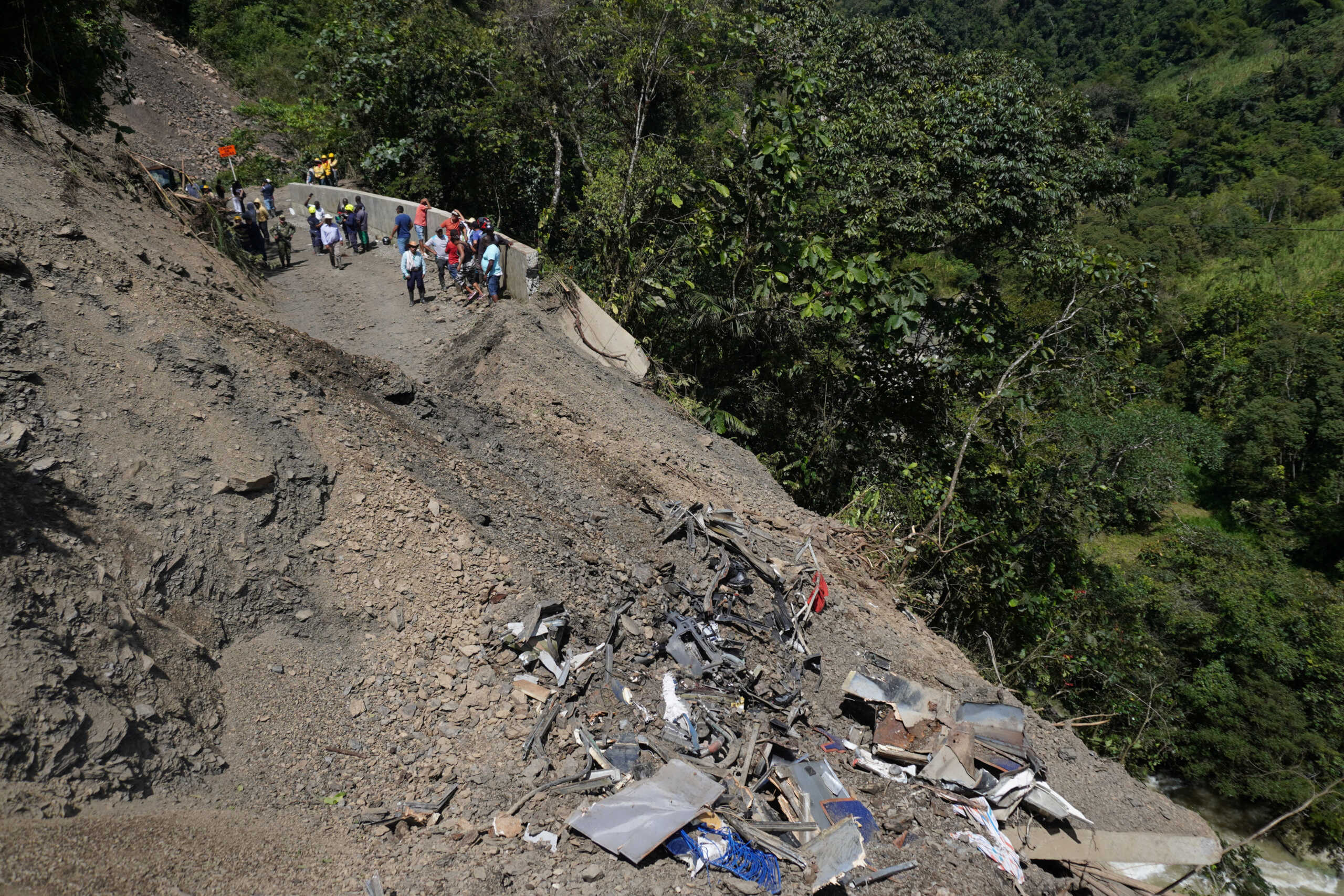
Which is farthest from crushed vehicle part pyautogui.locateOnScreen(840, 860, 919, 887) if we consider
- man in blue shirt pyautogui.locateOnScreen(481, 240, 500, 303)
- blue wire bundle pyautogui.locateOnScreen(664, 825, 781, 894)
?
man in blue shirt pyautogui.locateOnScreen(481, 240, 500, 303)

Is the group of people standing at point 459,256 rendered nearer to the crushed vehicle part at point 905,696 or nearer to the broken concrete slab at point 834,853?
the crushed vehicle part at point 905,696

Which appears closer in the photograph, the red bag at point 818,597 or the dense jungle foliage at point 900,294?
the red bag at point 818,597

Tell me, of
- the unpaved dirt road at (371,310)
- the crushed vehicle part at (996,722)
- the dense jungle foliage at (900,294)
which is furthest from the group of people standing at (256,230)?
the crushed vehicle part at (996,722)

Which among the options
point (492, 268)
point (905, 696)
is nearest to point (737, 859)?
point (905, 696)

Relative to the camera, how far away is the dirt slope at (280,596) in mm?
4496

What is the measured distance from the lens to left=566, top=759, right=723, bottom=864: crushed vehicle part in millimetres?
4816

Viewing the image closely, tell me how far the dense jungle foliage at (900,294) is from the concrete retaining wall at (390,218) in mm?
1006

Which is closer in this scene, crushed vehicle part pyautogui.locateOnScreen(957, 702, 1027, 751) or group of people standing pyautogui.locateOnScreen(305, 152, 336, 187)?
crushed vehicle part pyautogui.locateOnScreen(957, 702, 1027, 751)

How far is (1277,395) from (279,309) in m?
29.7

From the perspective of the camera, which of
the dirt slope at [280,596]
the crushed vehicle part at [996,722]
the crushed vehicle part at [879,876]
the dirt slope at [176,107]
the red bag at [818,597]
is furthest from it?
the dirt slope at [176,107]

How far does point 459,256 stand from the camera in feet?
42.9

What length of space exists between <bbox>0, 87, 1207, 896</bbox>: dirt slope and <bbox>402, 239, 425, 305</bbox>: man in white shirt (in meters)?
2.98

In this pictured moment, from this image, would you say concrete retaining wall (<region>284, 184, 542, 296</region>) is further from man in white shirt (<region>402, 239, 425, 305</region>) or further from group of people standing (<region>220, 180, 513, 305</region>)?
man in white shirt (<region>402, 239, 425, 305</region>)

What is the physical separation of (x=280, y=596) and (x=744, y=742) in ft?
12.4
